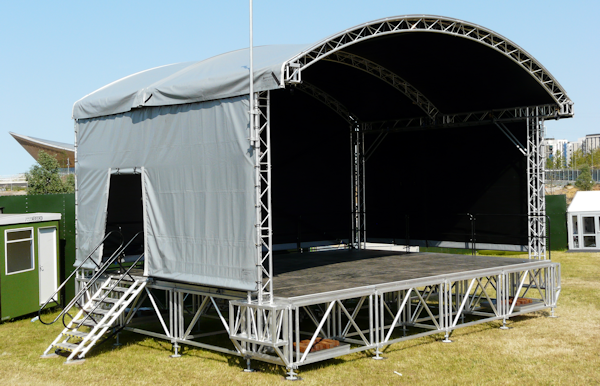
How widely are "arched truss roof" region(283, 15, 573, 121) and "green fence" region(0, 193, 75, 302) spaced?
247 inches

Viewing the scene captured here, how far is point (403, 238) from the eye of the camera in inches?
619

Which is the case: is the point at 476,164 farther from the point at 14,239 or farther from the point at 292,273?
the point at 14,239

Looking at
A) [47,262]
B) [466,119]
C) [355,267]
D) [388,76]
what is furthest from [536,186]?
[47,262]

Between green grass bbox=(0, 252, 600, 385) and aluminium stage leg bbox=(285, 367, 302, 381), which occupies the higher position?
aluminium stage leg bbox=(285, 367, 302, 381)

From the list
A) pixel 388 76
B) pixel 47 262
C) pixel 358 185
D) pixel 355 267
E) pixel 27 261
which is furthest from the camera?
pixel 358 185

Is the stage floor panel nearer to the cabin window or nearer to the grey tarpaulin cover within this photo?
the grey tarpaulin cover

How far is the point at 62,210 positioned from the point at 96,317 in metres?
3.55

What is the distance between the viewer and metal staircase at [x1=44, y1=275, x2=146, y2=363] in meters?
9.17

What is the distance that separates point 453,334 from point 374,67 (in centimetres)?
569

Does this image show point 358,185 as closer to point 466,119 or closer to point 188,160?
point 466,119

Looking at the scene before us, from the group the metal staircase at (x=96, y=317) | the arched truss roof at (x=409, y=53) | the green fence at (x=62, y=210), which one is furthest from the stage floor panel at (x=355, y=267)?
the green fence at (x=62, y=210)

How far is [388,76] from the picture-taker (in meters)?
13.8

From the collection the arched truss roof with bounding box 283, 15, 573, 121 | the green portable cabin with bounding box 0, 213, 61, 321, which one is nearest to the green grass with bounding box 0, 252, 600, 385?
the green portable cabin with bounding box 0, 213, 61, 321

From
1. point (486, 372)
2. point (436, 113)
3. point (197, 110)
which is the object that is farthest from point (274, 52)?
point (436, 113)
